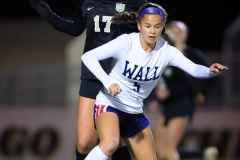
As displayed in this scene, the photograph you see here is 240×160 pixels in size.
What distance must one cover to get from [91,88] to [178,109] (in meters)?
2.67

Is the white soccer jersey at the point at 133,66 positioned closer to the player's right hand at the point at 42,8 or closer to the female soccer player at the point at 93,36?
the female soccer player at the point at 93,36

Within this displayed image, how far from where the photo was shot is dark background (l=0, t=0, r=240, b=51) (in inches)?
706

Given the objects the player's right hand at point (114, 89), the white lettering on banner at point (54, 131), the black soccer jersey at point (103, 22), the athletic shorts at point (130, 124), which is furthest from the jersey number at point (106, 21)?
the white lettering on banner at point (54, 131)

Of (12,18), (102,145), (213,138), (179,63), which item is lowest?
(12,18)

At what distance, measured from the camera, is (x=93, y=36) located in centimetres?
641

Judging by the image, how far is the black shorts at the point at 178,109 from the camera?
29.3ft

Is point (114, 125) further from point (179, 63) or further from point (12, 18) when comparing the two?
point (12, 18)

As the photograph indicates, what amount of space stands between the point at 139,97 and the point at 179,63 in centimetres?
42

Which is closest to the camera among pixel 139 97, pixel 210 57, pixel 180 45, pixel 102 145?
pixel 102 145

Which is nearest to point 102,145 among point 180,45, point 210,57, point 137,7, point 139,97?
point 139,97

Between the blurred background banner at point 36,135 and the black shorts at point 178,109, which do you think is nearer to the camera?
the black shorts at point 178,109

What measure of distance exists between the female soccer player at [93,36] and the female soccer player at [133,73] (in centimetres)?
26

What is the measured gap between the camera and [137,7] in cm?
643

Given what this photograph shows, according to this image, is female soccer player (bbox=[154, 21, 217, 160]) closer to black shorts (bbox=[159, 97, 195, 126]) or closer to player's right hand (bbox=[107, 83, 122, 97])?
black shorts (bbox=[159, 97, 195, 126])
